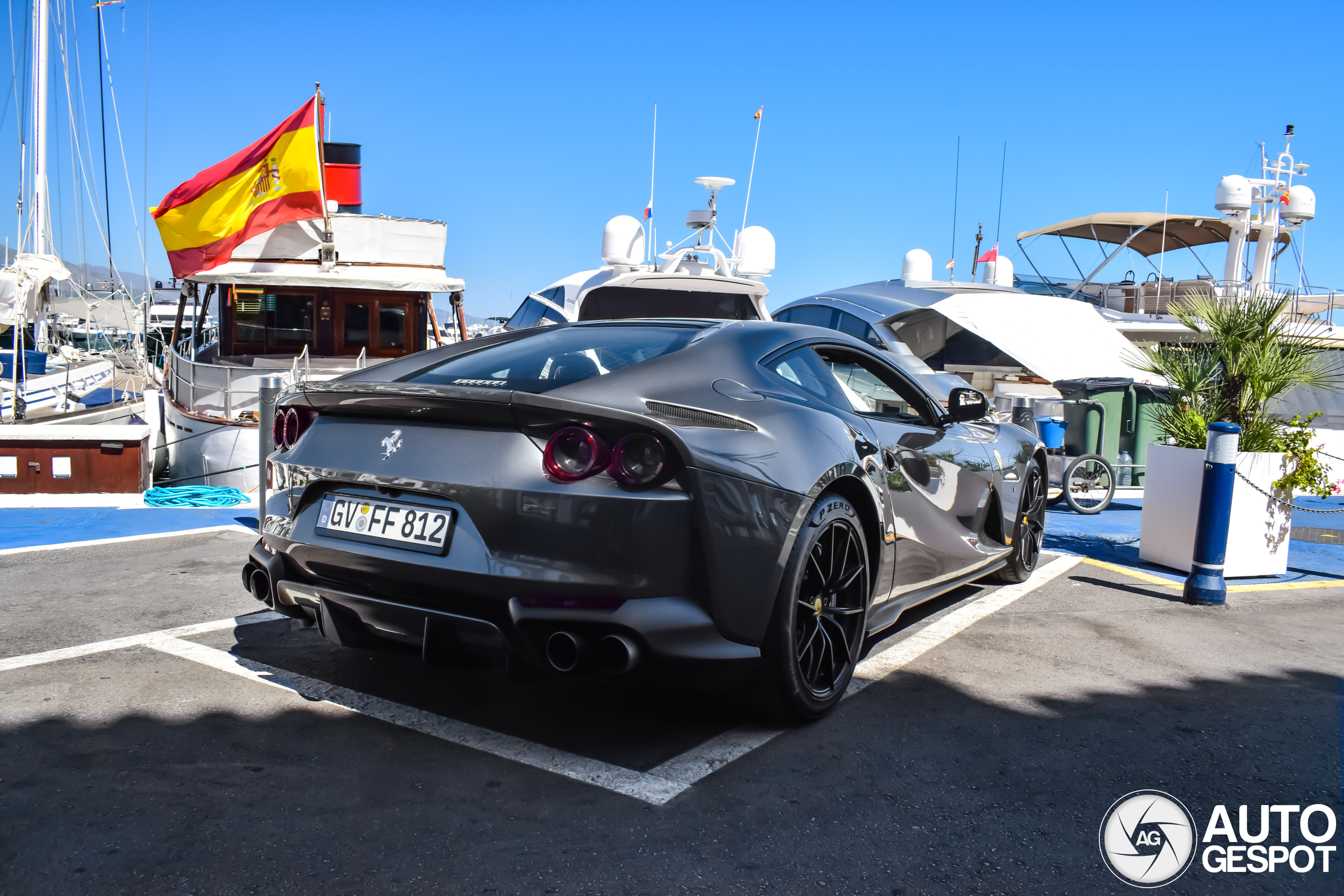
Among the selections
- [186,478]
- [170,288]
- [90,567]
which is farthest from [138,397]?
[90,567]

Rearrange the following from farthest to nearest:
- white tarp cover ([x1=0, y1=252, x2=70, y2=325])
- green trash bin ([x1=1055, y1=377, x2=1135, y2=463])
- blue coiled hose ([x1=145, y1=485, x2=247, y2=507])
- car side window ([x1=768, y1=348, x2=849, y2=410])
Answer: white tarp cover ([x1=0, y1=252, x2=70, y2=325]) → green trash bin ([x1=1055, y1=377, x2=1135, y2=463]) → blue coiled hose ([x1=145, y1=485, x2=247, y2=507]) → car side window ([x1=768, y1=348, x2=849, y2=410])

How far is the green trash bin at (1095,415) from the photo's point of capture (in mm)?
10344

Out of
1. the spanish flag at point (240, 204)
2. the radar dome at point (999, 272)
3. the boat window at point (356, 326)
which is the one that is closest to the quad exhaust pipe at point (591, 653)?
the boat window at point (356, 326)

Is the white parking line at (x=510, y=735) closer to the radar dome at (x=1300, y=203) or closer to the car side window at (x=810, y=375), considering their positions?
the car side window at (x=810, y=375)

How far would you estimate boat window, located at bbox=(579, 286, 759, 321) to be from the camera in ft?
42.2

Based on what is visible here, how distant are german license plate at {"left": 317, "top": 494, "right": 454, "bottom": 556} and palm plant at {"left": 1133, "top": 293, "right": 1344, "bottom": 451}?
473 cm

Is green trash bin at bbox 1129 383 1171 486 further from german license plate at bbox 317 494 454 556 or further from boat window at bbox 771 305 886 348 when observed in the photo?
german license plate at bbox 317 494 454 556

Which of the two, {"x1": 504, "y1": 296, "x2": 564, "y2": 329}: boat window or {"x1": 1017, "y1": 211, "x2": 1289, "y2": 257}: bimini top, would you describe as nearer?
{"x1": 504, "y1": 296, "x2": 564, "y2": 329}: boat window

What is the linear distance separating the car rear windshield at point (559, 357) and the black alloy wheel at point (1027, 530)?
2699 millimetres

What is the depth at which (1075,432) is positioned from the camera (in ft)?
34.1

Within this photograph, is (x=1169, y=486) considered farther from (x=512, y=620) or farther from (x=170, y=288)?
(x=170, y=288)

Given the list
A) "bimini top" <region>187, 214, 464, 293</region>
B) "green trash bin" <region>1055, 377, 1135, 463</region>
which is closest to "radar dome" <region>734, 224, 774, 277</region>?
"bimini top" <region>187, 214, 464, 293</region>

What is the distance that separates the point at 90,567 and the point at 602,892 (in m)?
4.24

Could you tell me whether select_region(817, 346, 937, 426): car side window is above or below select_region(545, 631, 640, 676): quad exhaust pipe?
above
